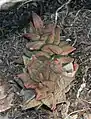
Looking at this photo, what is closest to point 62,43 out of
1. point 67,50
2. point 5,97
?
point 67,50

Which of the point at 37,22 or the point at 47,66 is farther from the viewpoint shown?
the point at 37,22

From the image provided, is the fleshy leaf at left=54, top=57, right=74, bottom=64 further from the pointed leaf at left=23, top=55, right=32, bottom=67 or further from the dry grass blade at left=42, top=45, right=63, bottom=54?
the pointed leaf at left=23, top=55, right=32, bottom=67

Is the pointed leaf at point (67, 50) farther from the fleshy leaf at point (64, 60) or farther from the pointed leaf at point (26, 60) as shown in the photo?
the pointed leaf at point (26, 60)

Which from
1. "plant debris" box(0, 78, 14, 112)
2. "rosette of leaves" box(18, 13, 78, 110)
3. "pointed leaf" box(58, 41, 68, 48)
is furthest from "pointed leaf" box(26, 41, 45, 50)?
"plant debris" box(0, 78, 14, 112)

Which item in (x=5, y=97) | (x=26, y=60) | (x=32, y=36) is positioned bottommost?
(x=5, y=97)

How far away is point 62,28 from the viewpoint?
256 cm

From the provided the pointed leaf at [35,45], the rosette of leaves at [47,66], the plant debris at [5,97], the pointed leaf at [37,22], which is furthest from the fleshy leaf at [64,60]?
the plant debris at [5,97]

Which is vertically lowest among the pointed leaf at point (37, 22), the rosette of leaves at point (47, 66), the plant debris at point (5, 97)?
the plant debris at point (5, 97)

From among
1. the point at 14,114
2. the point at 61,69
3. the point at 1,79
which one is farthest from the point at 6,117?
the point at 61,69

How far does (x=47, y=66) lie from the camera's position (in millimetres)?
2312

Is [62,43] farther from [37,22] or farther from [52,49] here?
[37,22]

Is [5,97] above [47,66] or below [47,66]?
below

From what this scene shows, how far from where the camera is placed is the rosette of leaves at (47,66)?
7.58 ft

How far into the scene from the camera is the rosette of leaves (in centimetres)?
231
